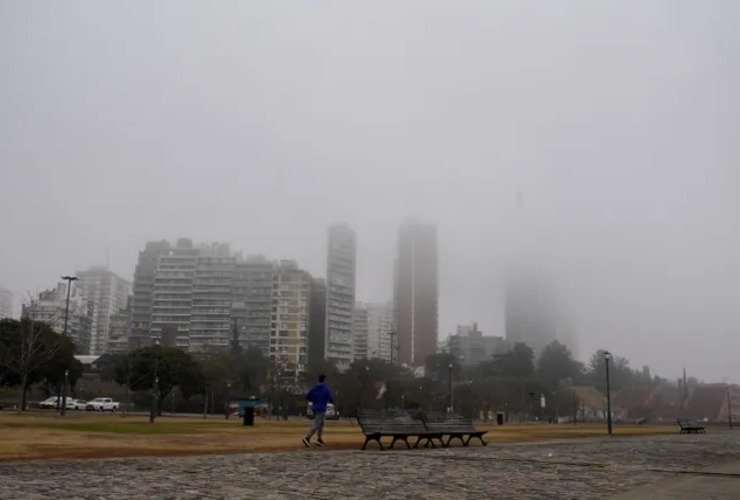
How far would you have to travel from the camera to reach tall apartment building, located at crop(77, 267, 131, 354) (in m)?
145

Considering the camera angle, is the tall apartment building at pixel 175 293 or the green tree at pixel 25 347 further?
the tall apartment building at pixel 175 293

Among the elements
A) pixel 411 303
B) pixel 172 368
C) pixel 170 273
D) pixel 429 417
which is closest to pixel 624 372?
pixel 411 303

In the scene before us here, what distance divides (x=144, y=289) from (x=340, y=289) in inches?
1542

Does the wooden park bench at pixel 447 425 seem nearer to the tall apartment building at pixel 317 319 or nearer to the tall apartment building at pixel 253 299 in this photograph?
the tall apartment building at pixel 253 299

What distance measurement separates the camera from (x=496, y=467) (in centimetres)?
1319

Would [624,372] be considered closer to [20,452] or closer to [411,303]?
[411,303]

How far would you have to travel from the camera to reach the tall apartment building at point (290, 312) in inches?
4862

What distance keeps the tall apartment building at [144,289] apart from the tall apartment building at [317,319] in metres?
28.6

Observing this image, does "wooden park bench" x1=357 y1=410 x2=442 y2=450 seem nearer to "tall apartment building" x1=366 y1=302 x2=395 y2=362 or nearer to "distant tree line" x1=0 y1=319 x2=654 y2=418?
"distant tree line" x1=0 y1=319 x2=654 y2=418

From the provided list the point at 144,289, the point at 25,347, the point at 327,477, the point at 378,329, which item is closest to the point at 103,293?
the point at 144,289

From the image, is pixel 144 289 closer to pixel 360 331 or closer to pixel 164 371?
pixel 360 331

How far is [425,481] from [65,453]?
24.5ft

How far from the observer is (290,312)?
125312mm

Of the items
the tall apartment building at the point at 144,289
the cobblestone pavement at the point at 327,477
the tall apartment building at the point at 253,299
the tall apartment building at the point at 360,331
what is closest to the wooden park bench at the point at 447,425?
the cobblestone pavement at the point at 327,477
